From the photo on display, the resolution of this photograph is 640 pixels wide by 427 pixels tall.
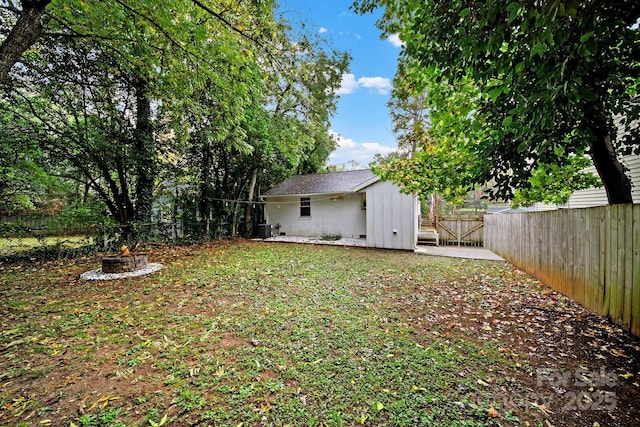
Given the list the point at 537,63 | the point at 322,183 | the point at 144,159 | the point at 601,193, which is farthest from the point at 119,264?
the point at 601,193

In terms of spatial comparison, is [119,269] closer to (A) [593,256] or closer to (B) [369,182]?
(B) [369,182]

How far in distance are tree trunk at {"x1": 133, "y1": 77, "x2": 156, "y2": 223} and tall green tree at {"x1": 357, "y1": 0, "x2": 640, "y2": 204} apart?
8.63 meters

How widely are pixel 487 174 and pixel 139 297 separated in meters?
6.20

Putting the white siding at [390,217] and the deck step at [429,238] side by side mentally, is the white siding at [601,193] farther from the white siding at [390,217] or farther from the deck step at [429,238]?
the white siding at [390,217]

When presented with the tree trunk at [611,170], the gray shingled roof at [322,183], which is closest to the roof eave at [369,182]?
the gray shingled roof at [322,183]

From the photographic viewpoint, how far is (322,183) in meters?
14.5

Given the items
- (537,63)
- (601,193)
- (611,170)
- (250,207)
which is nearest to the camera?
(537,63)

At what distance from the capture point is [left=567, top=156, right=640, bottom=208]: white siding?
593cm

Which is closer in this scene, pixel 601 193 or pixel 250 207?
pixel 601 193

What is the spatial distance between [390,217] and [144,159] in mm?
9470

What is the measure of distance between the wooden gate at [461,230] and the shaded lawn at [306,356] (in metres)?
7.14

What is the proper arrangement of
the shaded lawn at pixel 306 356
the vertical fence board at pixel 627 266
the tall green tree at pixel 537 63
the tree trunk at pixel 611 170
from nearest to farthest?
the tall green tree at pixel 537 63 → the shaded lawn at pixel 306 356 → the vertical fence board at pixel 627 266 → the tree trunk at pixel 611 170

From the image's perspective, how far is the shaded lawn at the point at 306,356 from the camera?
1.99m

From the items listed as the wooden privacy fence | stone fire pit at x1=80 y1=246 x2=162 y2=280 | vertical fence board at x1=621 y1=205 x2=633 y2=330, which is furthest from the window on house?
vertical fence board at x1=621 y1=205 x2=633 y2=330
